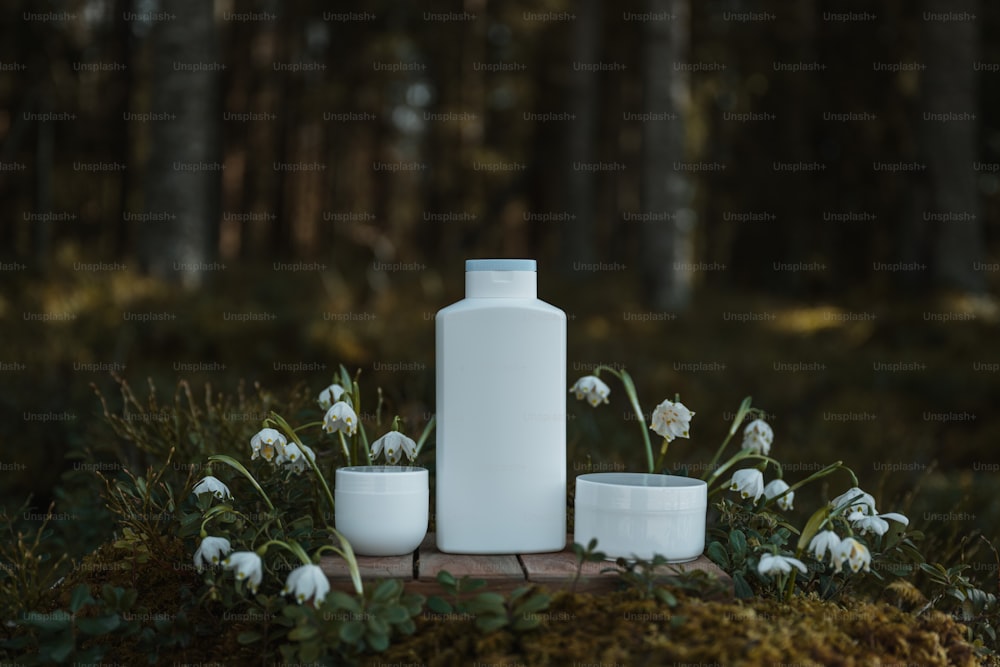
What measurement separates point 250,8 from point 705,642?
56.6 feet

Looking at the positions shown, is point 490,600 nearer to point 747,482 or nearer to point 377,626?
point 377,626

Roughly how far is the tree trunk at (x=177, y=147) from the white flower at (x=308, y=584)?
22.9ft

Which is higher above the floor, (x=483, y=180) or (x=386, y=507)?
(x=483, y=180)

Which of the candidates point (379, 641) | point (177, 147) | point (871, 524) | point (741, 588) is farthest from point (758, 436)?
point (177, 147)

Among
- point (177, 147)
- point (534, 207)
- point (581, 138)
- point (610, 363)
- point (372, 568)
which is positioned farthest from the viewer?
point (534, 207)

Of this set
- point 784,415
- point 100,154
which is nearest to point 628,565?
point 784,415

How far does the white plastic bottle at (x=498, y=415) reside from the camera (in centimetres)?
287

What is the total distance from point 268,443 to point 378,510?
15.7 inches

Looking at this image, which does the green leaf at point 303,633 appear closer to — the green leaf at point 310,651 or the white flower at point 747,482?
the green leaf at point 310,651

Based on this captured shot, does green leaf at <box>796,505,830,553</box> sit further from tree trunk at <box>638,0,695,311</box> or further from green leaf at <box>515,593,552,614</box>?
tree trunk at <box>638,0,695,311</box>

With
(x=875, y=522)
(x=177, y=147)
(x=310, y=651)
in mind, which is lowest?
(x=310, y=651)

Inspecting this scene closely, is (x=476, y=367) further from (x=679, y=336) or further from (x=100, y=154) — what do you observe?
(x=100, y=154)

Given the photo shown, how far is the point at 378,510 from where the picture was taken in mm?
2811

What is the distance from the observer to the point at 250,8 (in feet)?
58.4
